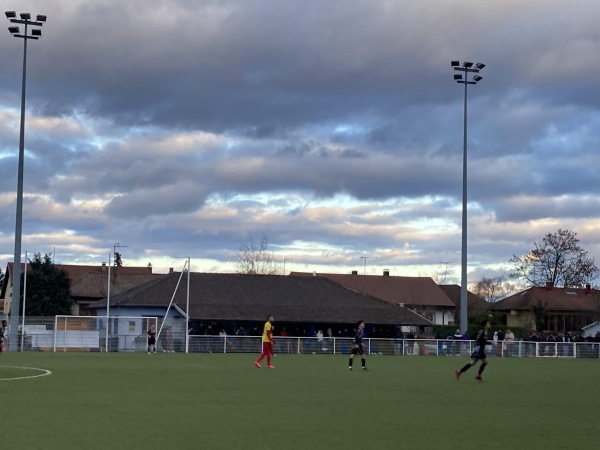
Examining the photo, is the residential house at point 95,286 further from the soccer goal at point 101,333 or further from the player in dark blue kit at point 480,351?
the player in dark blue kit at point 480,351

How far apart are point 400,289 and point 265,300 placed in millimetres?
41548

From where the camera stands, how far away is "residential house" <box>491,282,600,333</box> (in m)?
95.2

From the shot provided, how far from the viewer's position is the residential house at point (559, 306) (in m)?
95.2

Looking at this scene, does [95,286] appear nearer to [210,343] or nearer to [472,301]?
[472,301]

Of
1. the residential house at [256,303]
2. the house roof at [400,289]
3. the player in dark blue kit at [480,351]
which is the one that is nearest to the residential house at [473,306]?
the house roof at [400,289]

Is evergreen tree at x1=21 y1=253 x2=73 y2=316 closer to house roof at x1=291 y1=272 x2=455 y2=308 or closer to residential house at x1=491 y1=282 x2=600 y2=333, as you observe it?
house roof at x1=291 y1=272 x2=455 y2=308

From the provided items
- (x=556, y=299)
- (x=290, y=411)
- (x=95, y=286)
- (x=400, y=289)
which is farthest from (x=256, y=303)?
(x=290, y=411)

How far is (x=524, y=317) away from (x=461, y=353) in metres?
49.2

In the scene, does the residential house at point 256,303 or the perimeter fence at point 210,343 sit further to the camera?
the residential house at point 256,303

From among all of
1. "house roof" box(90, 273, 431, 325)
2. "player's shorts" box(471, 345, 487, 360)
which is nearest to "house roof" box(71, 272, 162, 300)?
"house roof" box(90, 273, 431, 325)

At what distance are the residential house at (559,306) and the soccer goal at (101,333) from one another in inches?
2015

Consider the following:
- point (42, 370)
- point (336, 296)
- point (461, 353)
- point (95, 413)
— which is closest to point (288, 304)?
point (336, 296)

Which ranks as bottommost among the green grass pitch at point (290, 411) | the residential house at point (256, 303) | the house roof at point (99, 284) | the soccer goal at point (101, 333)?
the green grass pitch at point (290, 411)

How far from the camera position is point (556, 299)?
318ft
